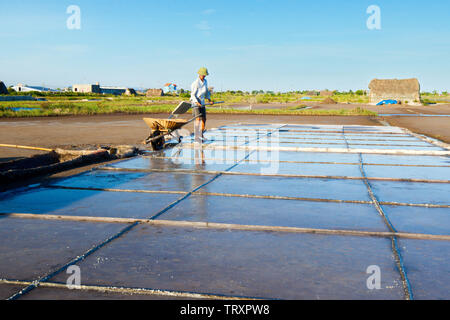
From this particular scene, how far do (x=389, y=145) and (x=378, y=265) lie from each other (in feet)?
22.6

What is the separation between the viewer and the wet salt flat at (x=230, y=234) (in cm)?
218

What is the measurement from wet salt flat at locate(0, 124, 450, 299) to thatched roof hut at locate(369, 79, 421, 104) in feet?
182

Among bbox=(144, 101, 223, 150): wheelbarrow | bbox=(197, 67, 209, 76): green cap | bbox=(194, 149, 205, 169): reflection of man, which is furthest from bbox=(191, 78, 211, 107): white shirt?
bbox=(194, 149, 205, 169): reflection of man

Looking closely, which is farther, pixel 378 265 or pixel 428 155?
pixel 428 155

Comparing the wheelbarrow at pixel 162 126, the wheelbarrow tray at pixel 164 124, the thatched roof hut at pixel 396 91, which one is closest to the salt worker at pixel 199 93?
the wheelbarrow at pixel 162 126

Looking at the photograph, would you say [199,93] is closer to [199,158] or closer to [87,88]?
[199,158]

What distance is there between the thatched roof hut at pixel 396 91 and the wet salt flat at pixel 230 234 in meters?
55.6

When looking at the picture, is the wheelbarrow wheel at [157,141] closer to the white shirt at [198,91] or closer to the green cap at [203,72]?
the white shirt at [198,91]

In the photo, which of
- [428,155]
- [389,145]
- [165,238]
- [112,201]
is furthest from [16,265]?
[389,145]

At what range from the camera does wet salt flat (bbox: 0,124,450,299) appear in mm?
2180

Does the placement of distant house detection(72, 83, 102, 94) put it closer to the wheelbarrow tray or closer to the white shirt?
the white shirt

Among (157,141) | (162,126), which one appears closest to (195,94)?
(162,126)
